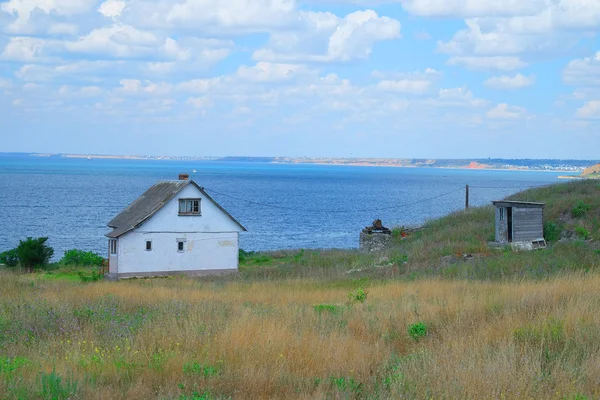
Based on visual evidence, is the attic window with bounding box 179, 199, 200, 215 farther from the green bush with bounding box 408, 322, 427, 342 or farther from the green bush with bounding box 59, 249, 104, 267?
the green bush with bounding box 408, 322, 427, 342

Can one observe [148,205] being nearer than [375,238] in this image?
Yes

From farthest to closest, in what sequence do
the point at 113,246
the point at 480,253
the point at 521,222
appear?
the point at 113,246 → the point at 521,222 → the point at 480,253

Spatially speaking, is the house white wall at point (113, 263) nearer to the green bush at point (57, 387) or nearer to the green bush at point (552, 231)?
the green bush at point (552, 231)

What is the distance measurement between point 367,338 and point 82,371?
4.34 m

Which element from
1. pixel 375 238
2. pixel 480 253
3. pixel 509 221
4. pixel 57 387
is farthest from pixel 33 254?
pixel 57 387

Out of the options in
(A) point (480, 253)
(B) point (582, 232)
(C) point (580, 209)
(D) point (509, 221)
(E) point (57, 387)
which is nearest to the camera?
(E) point (57, 387)

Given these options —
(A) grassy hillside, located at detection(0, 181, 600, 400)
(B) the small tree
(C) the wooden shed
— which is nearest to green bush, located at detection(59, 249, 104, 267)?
(B) the small tree

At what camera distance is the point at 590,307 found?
11141 millimetres

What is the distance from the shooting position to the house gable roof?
131 ft

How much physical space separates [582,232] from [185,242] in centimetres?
2170

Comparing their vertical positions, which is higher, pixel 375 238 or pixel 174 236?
pixel 174 236

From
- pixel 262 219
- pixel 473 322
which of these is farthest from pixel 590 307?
pixel 262 219

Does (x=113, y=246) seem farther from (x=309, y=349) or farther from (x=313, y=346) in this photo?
(x=309, y=349)

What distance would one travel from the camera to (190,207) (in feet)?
136
